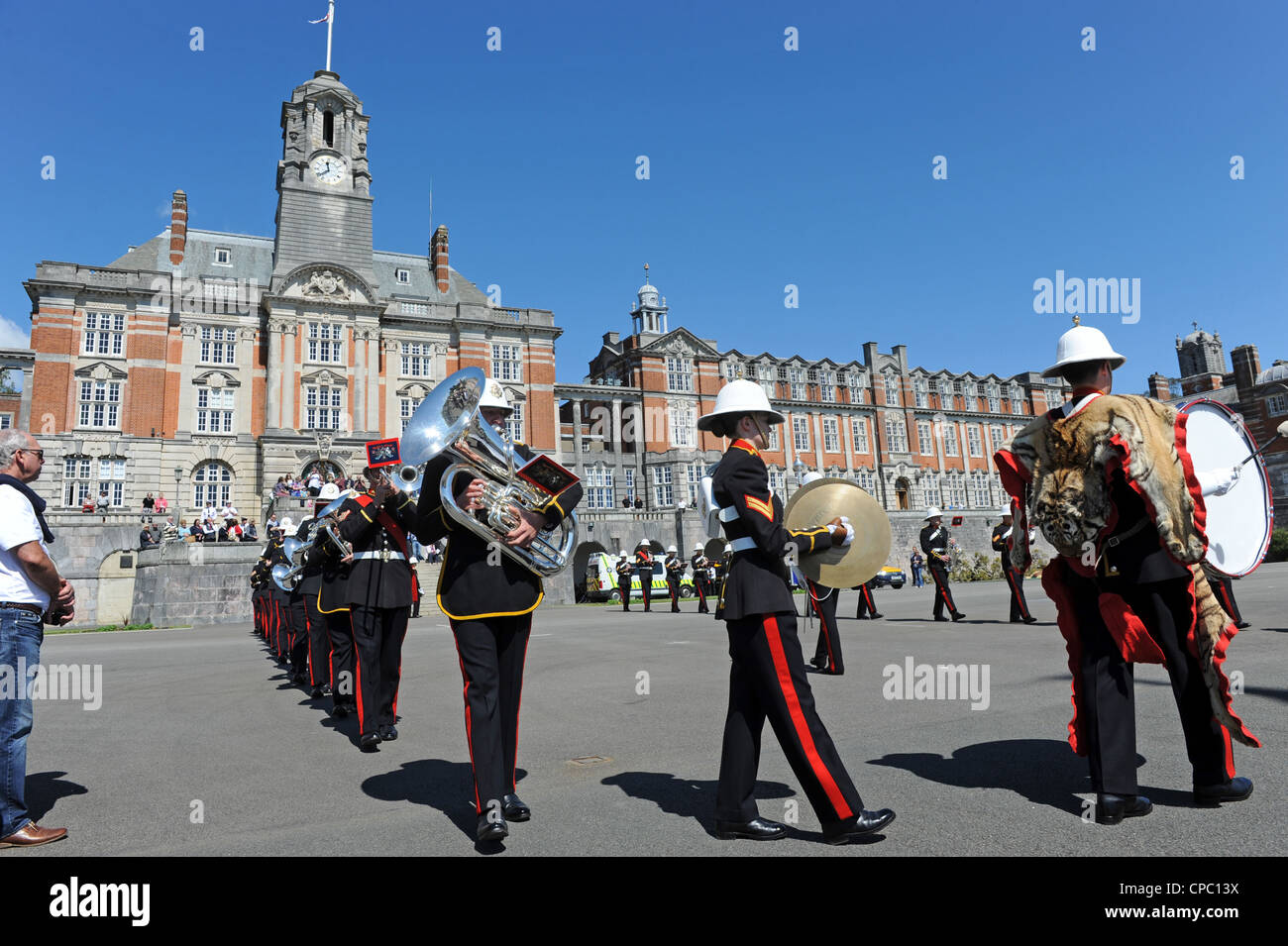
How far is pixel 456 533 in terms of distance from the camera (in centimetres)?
483

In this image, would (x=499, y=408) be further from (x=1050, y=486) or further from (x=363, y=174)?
(x=363, y=174)

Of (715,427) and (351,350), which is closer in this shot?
(715,427)

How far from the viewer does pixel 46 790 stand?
5430 mm

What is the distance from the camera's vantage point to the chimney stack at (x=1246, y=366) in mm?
65000

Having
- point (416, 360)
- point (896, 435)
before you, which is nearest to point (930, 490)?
point (896, 435)

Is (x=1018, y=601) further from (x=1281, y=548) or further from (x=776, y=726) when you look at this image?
(x=1281, y=548)

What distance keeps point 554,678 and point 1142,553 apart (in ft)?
24.4

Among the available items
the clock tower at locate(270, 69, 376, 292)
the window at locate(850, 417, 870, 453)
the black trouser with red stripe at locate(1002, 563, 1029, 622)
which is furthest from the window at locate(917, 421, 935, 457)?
the black trouser with red stripe at locate(1002, 563, 1029, 622)

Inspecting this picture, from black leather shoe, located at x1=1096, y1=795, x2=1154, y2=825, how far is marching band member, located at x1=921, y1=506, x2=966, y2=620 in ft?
41.5

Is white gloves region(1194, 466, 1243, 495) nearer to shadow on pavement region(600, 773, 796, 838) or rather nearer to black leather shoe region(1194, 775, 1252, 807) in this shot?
black leather shoe region(1194, 775, 1252, 807)

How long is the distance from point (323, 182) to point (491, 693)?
4948 centimetres

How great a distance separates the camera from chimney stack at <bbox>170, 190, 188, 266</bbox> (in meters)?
45.1

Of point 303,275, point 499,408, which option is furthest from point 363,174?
point 499,408
